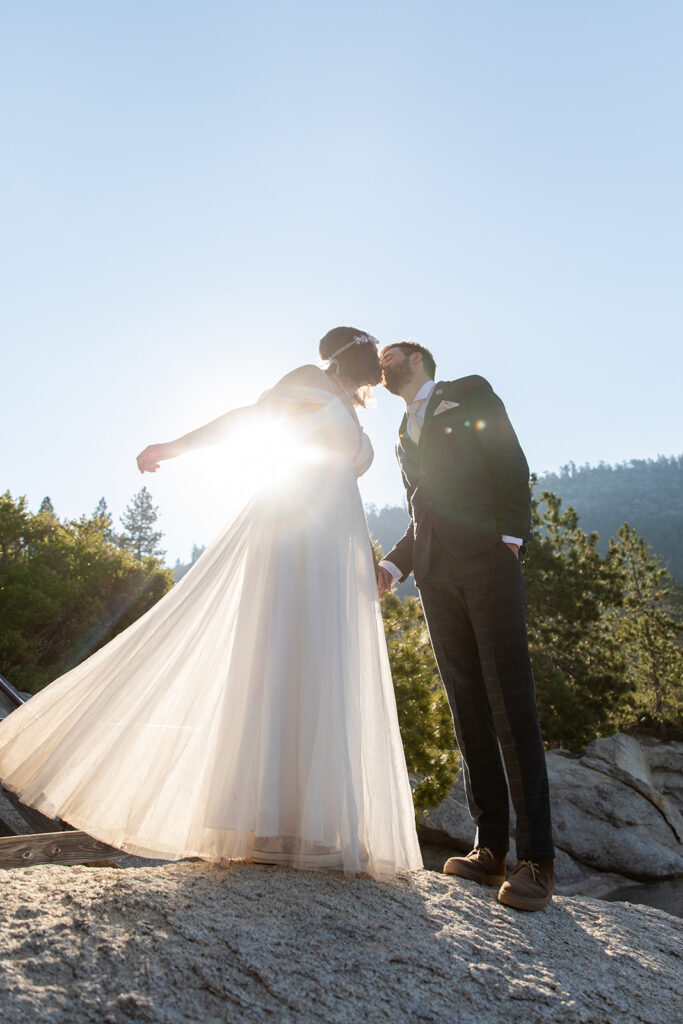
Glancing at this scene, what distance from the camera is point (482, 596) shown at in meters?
2.53

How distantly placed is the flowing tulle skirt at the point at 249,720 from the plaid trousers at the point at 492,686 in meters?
0.38

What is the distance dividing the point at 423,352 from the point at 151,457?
1.35 m

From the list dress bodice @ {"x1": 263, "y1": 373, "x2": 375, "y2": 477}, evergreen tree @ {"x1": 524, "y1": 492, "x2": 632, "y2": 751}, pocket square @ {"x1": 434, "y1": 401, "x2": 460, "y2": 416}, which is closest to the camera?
dress bodice @ {"x1": 263, "y1": 373, "x2": 375, "y2": 477}

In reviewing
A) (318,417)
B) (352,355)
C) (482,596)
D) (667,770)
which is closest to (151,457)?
(318,417)

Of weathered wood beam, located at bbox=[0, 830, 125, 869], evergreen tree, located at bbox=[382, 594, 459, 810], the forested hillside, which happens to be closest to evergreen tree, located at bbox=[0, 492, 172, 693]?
evergreen tree, located at bbox=[382, 594, 459, 810]

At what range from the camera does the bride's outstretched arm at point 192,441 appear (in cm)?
260

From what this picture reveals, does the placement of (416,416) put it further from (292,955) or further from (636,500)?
(636,500)

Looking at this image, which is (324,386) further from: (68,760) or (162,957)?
(162,957)

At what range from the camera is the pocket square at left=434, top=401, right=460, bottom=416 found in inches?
111

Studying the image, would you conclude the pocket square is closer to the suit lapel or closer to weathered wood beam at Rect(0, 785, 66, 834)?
the suit lapel

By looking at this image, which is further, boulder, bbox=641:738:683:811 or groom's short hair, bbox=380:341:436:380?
boulder, bbox=641:738:683:811

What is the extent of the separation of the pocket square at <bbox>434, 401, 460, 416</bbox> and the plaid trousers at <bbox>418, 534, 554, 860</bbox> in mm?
566

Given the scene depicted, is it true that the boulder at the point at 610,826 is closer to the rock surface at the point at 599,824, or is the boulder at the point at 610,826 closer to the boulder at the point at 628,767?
the rock surface at the point at 599,824

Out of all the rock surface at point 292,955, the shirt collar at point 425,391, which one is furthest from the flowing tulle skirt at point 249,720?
the shirt collar at point 425,391
